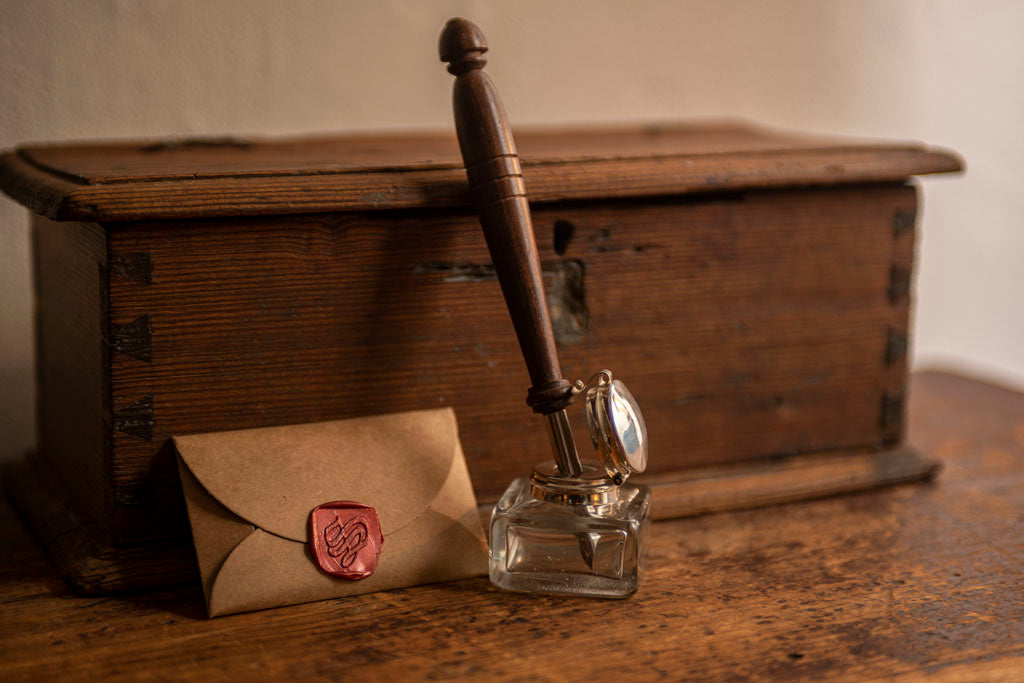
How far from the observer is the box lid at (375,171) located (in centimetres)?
86

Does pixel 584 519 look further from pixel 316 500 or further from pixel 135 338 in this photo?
pixel 135 338

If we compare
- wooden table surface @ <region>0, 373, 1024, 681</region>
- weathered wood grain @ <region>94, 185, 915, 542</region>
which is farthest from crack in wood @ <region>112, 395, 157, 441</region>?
wooden table surface @ <region>0, 373, 1024, 681</region>

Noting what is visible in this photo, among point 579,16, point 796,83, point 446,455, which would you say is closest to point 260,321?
point 446,455

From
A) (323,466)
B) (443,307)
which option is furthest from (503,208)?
(323,466)

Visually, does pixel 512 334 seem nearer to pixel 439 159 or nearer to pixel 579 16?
pixel 439 159

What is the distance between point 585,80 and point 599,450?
83 cm

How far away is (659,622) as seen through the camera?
84 centimetres

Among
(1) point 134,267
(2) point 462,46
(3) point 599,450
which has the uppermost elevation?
(2) point 462,46

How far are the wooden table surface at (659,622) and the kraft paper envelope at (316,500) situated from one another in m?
0.02

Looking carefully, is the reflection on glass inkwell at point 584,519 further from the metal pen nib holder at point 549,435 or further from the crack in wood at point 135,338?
the crack in wood at point 135,338

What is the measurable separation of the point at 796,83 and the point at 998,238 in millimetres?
477

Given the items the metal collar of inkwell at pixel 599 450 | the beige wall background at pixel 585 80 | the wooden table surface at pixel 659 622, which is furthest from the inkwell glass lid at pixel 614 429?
the beige wall background at pixel 585 80

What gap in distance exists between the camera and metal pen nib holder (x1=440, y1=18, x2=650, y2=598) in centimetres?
85

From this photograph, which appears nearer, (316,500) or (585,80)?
(316,500)
